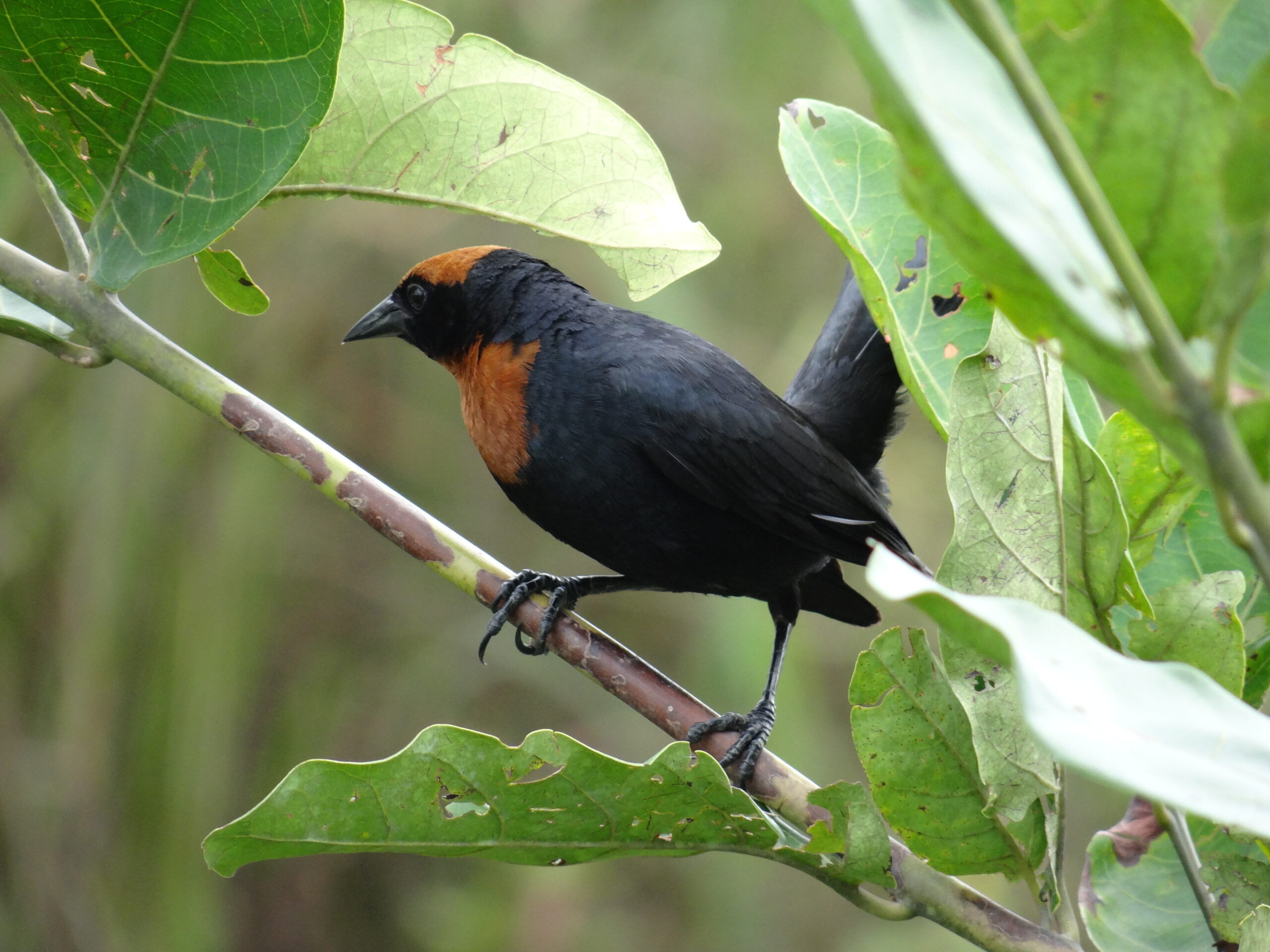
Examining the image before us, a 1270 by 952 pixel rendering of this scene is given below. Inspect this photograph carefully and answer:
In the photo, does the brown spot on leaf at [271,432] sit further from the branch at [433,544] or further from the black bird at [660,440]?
the black bird at [660,440]

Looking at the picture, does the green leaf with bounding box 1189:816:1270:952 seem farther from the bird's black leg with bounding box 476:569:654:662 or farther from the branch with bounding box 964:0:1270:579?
the bird's black leg with bounding box 476:569:654:662

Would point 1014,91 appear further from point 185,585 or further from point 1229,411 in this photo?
point 185,585

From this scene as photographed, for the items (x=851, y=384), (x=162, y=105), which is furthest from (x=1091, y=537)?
(x=851, y=384)

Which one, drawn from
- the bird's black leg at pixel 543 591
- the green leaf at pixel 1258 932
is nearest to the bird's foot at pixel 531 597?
the bird's black leg at pixel 543 591

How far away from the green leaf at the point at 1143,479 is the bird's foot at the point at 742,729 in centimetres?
67

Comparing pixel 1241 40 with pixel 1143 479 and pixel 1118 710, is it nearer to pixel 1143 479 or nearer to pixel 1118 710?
pixel 1118 710

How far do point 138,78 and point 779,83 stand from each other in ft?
18.1

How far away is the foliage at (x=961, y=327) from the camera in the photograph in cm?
57

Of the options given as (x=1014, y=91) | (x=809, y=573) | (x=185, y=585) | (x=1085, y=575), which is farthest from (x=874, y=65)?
(x=185, y=585)

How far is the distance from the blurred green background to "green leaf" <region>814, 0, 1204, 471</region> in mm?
3192

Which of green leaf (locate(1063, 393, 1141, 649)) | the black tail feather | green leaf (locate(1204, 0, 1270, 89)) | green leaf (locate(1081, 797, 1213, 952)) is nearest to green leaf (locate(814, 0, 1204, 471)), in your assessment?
green leaf (locate(1204, 0, 1270, 89))

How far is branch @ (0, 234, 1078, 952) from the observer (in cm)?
133

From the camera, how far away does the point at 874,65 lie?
1.78 ft

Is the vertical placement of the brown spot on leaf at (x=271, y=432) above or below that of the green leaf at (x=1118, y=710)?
below
